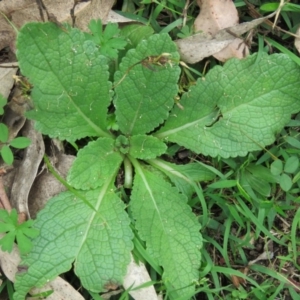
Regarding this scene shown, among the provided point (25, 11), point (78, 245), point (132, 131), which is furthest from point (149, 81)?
point (78, 245)

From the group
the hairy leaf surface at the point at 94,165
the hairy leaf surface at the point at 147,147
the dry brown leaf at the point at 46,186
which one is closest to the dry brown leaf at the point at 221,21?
the hairy leaf surface at the point at 147,147

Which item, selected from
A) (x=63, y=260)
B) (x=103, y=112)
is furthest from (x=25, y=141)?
(x=63, y=260)

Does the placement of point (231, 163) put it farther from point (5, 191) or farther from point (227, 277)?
point (5, 191)

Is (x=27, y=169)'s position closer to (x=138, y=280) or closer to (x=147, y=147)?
(x=147, y=147)

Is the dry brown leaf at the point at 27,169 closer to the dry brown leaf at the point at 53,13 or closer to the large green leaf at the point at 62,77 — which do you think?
the large green leaf at the point at 62,77

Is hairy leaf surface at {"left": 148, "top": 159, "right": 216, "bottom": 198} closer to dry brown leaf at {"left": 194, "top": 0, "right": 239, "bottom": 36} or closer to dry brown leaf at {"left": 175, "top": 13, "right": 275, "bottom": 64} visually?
dry brown leaf at {"left": 175, "top": 13, "right": 275, "bottom": 64}

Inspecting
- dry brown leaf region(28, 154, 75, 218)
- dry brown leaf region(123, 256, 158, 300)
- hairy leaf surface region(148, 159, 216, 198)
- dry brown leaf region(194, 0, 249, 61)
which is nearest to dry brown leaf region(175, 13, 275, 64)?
dry brown leaf region(194, 0, 249, 61)
